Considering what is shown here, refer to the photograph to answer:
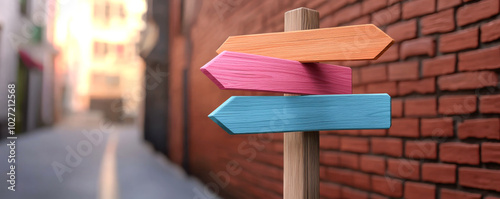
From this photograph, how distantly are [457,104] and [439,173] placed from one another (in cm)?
34

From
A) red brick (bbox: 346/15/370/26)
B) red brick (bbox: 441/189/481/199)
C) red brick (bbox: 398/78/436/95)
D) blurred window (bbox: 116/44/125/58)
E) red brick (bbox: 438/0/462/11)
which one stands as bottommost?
red brick (bbox: 441/189/481/199)

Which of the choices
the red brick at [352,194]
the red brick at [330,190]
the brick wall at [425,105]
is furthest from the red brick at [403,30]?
the red brick at [330,190]

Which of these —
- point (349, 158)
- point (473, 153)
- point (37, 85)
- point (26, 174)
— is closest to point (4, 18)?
point (37, 85)

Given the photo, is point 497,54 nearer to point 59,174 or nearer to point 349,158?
point 349,158

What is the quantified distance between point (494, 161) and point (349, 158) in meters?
0.89

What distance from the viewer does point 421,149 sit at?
1.81 m

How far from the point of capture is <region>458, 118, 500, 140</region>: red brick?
4.91ft

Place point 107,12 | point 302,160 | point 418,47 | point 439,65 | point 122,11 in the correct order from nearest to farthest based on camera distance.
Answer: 1. point 302,160
2. point 439,65
3. point 418,47
4. point 122,11
5. point 107,12

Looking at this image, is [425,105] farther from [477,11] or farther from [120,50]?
[120,50]

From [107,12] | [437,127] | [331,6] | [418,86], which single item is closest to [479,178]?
[437,127]

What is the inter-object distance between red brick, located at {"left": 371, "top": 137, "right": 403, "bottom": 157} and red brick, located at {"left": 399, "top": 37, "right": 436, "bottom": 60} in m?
0.45

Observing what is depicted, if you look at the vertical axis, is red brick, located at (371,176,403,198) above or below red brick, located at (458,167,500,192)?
below

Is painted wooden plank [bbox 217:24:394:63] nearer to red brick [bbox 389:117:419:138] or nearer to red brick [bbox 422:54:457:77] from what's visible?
red brick [bbox 422:54:457:77]

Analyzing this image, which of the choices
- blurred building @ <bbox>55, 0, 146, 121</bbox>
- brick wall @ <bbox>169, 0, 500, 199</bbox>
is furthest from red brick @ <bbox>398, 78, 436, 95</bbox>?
blurred building @ <bbox>55, 0, 146, 121</bbox>
